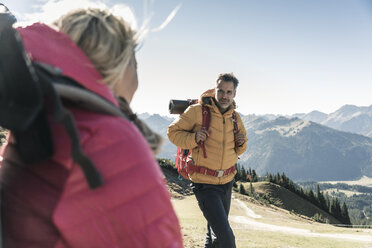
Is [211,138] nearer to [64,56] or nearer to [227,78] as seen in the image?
[227,78]

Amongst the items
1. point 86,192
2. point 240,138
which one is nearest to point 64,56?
point 86,192

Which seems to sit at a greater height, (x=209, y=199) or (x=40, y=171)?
(x=40, y=171)

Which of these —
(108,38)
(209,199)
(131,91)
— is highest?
(108,38)

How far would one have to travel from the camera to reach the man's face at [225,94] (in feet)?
19.8

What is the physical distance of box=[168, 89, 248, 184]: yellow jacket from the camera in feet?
18.4

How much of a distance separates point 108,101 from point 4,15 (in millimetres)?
777

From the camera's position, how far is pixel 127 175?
1181mm

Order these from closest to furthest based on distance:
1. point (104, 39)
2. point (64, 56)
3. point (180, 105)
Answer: point (64, 56) → point (104, 39) → point (180, 105)

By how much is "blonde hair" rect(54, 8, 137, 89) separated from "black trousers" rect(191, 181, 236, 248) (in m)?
4.10

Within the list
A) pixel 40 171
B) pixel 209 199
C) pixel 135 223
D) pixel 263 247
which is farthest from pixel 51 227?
pixel 263 247

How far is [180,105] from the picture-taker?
6414 mm

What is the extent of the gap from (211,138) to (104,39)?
4.47m

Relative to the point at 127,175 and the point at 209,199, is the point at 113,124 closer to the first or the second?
the point at 127,175

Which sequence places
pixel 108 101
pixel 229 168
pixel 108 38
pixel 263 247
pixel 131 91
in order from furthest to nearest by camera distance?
pixel 263 247
pixel 229 168
pixel 131 91
pixel 108 38
pixel 108 101
